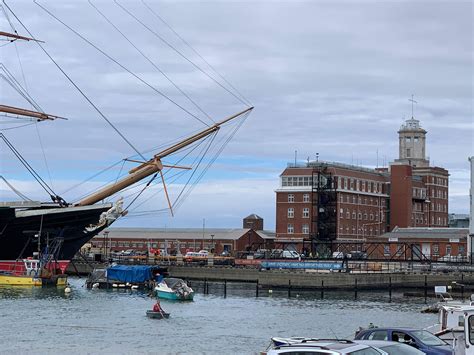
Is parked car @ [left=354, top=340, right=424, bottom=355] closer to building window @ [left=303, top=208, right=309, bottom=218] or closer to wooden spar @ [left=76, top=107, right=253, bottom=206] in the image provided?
wooden spar @ [left=76, top=107, right=253, bottom=206]

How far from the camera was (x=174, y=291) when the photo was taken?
228 feet

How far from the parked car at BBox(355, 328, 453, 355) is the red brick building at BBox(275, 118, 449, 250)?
10250 centimetres

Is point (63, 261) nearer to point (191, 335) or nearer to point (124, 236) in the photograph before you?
point (191, 335)

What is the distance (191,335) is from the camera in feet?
147

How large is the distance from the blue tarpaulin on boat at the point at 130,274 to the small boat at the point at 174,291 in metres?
15.4

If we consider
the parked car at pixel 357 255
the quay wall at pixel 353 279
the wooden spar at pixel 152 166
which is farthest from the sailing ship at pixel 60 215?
the parked car at pixel 357 255

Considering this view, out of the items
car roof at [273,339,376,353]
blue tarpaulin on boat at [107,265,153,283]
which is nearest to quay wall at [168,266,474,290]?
blue tarpaulin on boat at [107,265,153,283]

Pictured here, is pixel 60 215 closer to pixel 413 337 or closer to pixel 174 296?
pixel 174 296

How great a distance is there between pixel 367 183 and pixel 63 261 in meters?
65.6

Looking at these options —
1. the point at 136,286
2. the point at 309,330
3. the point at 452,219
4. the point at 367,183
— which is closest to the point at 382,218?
the point at 367,183

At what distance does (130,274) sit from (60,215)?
9481mm

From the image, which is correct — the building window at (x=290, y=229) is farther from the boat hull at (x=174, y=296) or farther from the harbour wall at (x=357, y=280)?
the boat hull at (x=174, y=296)

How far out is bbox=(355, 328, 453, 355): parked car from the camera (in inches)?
891

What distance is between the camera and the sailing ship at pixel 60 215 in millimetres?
84125
